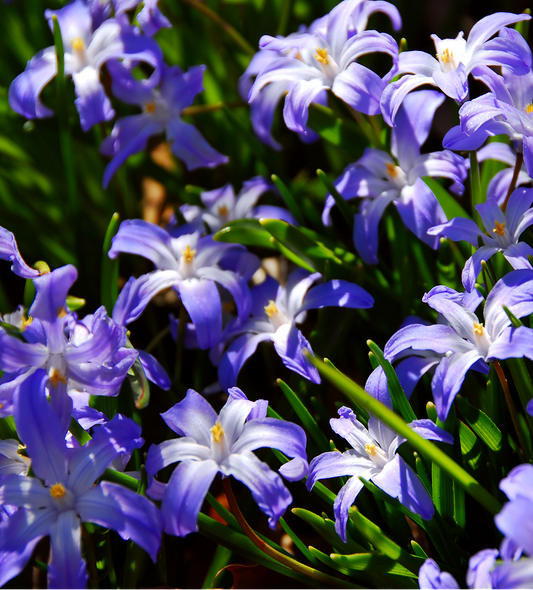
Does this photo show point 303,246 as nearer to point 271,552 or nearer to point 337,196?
point 337,196

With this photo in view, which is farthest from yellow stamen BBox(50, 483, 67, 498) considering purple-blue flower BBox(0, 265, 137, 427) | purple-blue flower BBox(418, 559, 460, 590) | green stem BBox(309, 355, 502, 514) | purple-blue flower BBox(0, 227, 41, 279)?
purple-blue flower BBox(418, 559, 460, 590)

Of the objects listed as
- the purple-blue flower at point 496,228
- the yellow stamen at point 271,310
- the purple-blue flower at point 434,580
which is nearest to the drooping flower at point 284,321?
the yellow stamen at point 271,310

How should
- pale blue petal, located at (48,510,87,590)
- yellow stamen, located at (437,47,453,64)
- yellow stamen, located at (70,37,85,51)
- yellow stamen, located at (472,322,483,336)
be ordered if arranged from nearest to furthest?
1. pale blue petal, located at (48,510,87,590)
2. yellow stamen, located at (472,322,483,336)
3. yellow stamen, located at (437,47,453,64)
4. yellow stamen, located at (70,37,85,51)

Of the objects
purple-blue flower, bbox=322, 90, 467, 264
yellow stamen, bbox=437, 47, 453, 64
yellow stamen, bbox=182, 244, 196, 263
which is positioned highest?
yellow stamen, bbox=437, 47, 453, 64

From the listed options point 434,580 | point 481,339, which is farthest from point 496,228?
point 434,580

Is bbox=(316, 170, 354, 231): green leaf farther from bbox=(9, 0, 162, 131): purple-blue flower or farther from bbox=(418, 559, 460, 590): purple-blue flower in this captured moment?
bbox=(418, 559, 460, 590): purple-blue flower
